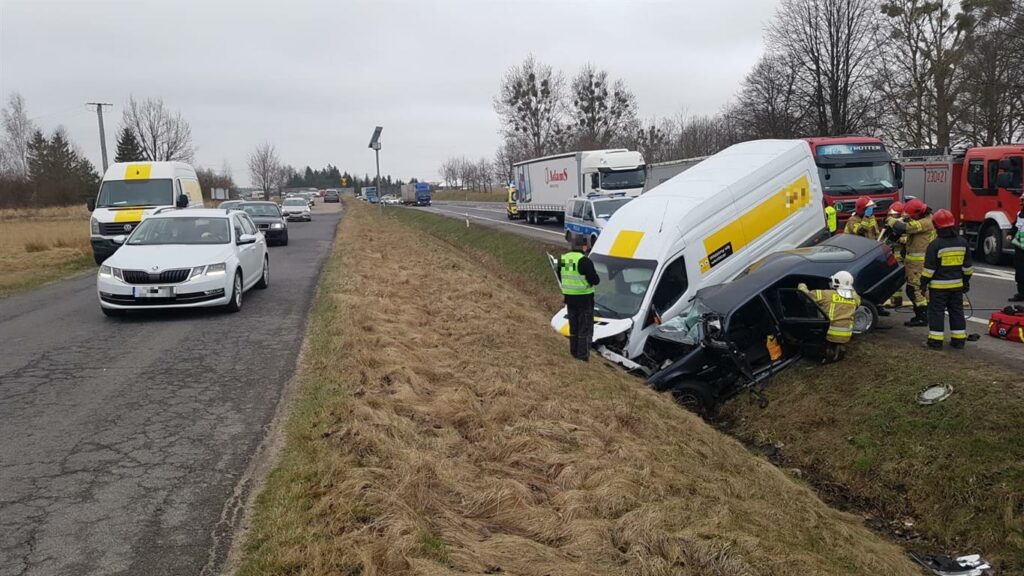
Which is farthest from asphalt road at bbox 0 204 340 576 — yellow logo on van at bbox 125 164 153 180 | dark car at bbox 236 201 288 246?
dark car at bbox 236 201 288 246

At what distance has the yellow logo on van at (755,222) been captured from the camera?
1145 cm

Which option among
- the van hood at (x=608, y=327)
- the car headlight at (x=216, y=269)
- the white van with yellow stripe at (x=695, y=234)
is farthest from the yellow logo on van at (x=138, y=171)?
the van hood at (x=608, y=327)

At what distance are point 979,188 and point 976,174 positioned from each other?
365mm

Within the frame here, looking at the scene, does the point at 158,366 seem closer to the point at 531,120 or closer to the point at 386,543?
the point at 386,543

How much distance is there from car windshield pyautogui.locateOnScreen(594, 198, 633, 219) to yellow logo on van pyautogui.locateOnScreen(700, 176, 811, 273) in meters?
8.69

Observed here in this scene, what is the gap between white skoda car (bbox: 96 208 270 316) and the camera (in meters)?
9.85

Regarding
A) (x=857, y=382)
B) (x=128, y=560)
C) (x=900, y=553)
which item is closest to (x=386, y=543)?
(x=128, y=560)

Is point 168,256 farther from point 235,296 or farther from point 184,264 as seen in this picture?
point 235,296

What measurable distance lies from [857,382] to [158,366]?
26.5 feet

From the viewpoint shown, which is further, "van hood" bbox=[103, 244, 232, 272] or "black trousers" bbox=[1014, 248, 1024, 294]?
"black trousers" bbox=[1014, 248, 1024, 294]

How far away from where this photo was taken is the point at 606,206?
22.4 meters

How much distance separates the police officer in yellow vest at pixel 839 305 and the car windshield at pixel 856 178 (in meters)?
8.96

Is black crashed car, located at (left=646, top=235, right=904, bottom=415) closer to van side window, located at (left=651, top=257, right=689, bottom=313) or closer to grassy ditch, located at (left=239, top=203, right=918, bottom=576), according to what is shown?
van side window, located at (left=651, top=257, right=689, bottom=313)

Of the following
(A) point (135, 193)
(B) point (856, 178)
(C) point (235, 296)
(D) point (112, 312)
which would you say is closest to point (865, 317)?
(B) point (856, 178)
